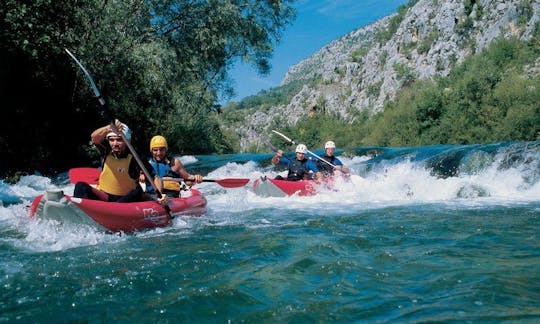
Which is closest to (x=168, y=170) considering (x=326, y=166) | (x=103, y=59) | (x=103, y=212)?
(x=103, y=212)

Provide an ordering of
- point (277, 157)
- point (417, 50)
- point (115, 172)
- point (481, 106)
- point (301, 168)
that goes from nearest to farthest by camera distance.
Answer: point (115, 172), point (301, 168), point (277, 157), point (481, 106), point (417, 50)

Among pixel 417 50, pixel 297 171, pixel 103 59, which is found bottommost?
pixel 297 171

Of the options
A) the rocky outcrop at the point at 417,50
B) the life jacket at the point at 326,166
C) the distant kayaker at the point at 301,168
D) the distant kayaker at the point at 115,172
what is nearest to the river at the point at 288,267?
the distant kayaker at the point at 115,172

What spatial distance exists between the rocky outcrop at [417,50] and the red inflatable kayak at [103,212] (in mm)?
32667

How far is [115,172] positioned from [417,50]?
247ft

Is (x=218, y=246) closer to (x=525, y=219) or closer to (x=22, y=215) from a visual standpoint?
(x=22, y=215)

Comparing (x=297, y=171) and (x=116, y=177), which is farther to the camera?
(x=297, y=171)

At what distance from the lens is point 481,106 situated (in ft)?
110

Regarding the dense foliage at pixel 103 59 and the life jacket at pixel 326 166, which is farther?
the dense foliage at pixel 103 59

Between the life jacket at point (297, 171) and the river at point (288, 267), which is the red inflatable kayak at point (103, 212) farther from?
the life jacket at point (297, 171)

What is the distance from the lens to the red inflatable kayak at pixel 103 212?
16.9 feet

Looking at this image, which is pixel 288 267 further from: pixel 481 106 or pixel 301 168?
pixel 481 106

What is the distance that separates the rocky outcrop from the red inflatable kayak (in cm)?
3267

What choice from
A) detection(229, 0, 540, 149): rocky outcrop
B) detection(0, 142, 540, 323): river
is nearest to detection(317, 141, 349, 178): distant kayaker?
detection(0, 142, 540, 323): river
